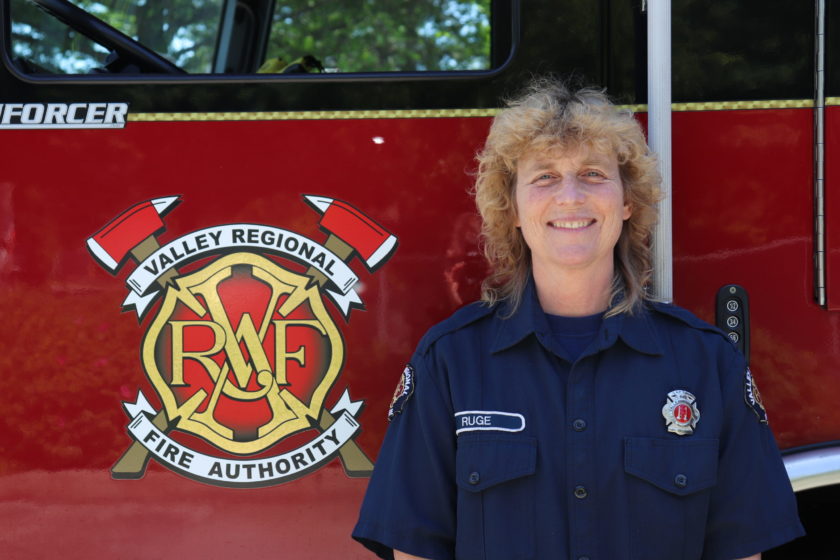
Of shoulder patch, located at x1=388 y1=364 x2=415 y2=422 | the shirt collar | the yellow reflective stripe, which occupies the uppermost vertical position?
the yellow reflective stripe

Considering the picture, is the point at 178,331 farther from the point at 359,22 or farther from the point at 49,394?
the point at 359,22

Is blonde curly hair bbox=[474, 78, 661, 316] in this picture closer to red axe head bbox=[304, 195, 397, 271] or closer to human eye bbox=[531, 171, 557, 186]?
human eye bbox=[531, 171, 557, 186]

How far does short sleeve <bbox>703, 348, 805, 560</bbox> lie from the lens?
5.44 ft

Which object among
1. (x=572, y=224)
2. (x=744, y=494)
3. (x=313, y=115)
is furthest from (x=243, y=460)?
(x=744, y=494)

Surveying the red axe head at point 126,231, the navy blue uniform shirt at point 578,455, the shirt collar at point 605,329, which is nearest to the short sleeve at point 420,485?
the navy blue uniform shirt at point 578,455

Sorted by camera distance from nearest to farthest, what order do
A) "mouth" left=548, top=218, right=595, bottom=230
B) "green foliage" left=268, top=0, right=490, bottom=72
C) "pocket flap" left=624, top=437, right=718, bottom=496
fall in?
"pocket flap" left=624, top=437, right=718, bottom=496
"mouth" left=548, top=218, right=595, bottom=230
"green foliage" left=268, top=0, right=490, bottom=72

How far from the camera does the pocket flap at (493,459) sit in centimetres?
163

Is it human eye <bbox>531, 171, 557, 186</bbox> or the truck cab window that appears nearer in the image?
human eye <bbox>531, 171, 557, 186</bbox>

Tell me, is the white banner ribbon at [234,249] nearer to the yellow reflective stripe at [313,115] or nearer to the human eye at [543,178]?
the yellow reflective stripe at [313,115]

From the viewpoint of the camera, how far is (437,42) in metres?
2.96

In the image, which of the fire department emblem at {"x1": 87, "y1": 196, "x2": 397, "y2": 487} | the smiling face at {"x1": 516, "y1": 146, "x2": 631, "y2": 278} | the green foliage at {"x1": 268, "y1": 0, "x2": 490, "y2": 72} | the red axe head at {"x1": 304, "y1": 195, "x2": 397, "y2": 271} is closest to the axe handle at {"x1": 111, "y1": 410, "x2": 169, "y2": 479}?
the fire department emblem at {"x1": 87, "y1": 196, "x2": 397, "y2": 487}

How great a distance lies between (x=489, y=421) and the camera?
65.6 inches

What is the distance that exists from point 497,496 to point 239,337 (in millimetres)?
689

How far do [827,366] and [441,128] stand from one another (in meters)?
0.98
